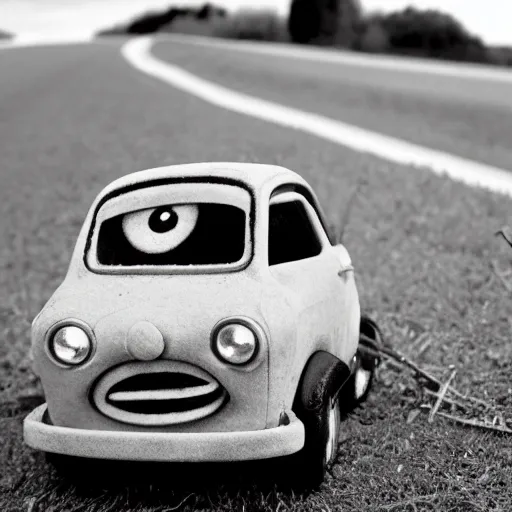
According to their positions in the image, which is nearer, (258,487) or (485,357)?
(258,487)

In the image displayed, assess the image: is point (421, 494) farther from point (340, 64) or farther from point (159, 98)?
point (340, 64)

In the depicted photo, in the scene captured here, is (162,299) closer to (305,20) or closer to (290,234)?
(290,234)

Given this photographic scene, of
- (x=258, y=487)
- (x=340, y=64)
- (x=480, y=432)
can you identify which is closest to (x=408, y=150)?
(x=480, y=432)

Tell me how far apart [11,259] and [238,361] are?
6605 mm

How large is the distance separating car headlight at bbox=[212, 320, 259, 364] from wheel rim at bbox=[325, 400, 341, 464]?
2.02 ft

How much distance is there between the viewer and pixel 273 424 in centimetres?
373

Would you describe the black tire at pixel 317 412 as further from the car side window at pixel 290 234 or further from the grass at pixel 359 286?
the car side window at pixel 290 234

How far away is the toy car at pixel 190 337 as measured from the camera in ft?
11.9

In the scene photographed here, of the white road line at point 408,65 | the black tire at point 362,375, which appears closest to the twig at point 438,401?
the black tire at point 362,375

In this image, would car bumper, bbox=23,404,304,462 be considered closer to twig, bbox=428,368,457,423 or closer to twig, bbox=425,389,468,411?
twig, bbox=428,368,457,423

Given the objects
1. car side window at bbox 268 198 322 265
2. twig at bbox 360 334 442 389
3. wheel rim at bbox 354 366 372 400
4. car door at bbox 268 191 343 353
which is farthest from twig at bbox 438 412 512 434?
car side window at bbox 268 198 322 265

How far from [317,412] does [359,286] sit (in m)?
4.10

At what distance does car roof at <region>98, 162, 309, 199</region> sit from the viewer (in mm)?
4125

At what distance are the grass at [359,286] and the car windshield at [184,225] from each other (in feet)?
3.37
